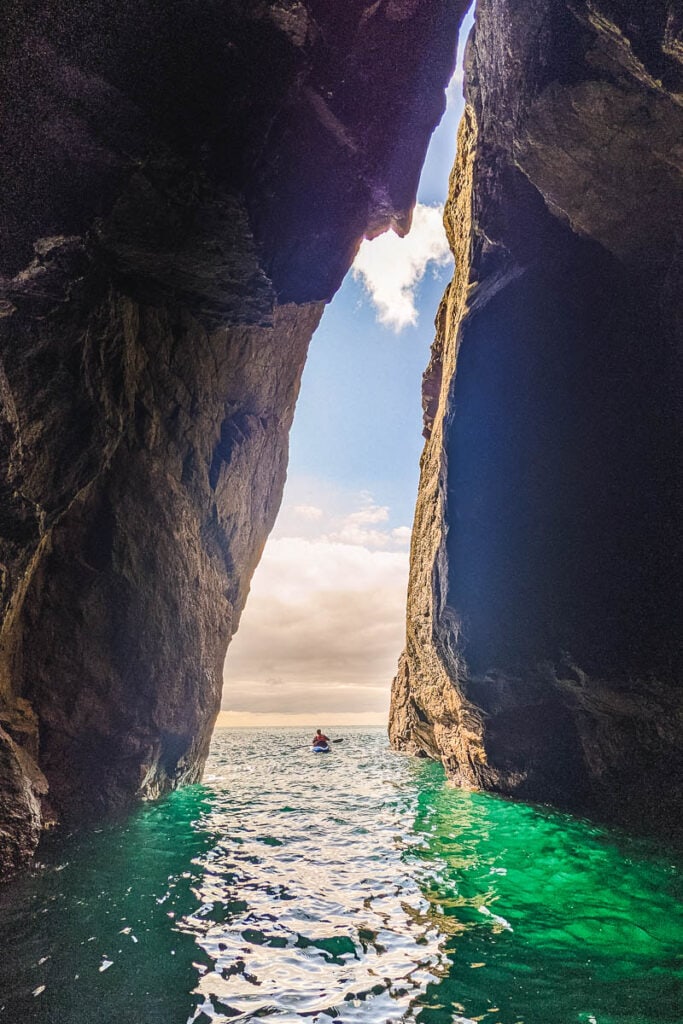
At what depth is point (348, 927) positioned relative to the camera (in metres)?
5.29

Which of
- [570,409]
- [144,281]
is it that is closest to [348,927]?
[570,409]

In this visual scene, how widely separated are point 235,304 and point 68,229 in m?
2.74

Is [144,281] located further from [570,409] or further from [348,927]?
[348,927]

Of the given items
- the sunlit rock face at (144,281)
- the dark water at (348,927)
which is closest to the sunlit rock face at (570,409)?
the sunlit rock face at (144,281)

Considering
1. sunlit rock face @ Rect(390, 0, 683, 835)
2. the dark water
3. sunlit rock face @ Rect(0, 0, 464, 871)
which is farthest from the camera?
sunlit rock face @ Rect(390, 0, 683, 835)

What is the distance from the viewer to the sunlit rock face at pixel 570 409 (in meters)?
6.28

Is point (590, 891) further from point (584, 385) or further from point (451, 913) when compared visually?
point (584, 385)

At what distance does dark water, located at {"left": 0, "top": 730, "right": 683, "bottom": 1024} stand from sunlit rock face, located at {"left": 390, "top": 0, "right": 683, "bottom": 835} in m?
2.15

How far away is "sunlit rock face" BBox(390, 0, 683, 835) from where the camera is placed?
247 inches

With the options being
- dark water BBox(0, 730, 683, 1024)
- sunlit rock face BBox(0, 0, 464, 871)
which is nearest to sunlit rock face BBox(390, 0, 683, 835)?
sunlit rock face BBox(0, 0, 464, 871)

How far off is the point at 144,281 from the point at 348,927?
28.7 ft

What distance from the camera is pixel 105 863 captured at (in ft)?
24.1

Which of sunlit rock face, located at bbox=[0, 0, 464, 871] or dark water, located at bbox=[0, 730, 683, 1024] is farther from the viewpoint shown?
sunlit rock face, located at bbox=[0, 0, 464, 871]

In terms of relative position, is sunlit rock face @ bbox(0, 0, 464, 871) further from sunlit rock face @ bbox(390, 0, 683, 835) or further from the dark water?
the dark water
